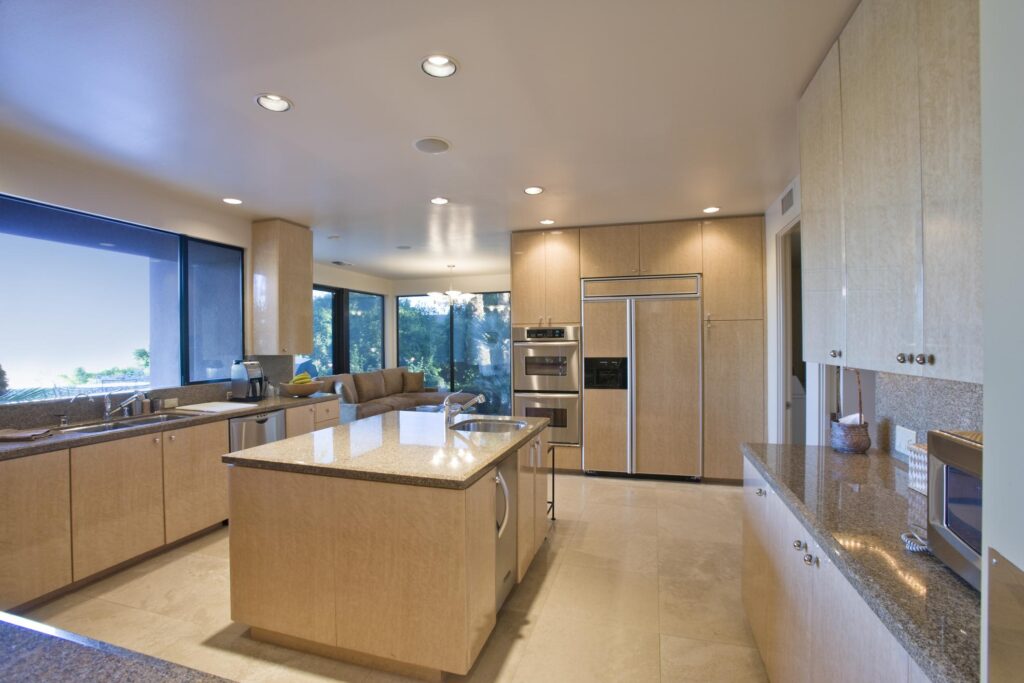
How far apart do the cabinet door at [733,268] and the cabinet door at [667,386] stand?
0.75ft

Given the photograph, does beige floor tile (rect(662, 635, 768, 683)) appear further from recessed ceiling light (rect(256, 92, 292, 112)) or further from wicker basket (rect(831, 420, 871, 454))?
recessed ceiling light (rect(256, 92, 292, 112))

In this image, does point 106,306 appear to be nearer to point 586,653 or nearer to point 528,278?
point 528,278

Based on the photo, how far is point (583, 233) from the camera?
4.61m

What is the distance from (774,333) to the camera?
13.0ft

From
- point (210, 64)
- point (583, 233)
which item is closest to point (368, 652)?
point (210, 64)

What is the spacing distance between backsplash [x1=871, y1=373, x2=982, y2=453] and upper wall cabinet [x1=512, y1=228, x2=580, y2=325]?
2854mm

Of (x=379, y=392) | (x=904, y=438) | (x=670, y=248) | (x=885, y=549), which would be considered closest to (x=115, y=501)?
(x=885, y=549)

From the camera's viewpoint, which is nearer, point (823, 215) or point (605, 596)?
point (823, 215)

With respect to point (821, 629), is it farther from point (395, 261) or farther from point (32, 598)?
point (395, 261)

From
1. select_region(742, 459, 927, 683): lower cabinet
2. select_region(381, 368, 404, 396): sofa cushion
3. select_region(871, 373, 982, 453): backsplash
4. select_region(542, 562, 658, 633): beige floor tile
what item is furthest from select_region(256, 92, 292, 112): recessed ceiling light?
select_region(381, 368, 404, 396): sofa cushion

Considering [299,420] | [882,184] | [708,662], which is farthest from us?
[299,420]

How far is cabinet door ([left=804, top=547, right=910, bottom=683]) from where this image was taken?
0.89m

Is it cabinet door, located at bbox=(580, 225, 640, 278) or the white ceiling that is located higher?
the white ceiling

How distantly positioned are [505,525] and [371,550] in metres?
0.65
